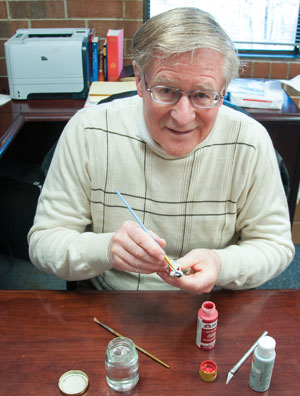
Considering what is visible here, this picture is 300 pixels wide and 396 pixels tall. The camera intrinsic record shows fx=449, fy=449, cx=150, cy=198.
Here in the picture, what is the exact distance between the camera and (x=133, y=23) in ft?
8.30

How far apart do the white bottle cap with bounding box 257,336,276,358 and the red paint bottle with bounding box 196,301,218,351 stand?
0.40ft

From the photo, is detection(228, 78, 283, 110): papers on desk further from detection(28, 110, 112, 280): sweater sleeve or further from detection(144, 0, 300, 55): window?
detection(28, 110, 112, 280): sweater sleeve

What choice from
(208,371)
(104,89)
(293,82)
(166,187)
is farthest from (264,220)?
(293,82)

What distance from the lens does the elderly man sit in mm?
1129

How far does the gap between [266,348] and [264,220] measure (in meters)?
0.48

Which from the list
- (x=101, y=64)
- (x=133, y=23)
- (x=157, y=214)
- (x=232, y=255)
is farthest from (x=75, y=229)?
(x=133, y=23)

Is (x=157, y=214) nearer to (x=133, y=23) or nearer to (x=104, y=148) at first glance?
(x=104, y=148)

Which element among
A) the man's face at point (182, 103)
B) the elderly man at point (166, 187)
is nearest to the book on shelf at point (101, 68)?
the elderly man at point (166, 187)

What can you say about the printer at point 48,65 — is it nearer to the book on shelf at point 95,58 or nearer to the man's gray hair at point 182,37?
the book on shelf at point 95,58

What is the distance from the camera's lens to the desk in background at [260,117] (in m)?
2.14

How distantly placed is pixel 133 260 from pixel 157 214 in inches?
11.1

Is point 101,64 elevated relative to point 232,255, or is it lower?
elevated

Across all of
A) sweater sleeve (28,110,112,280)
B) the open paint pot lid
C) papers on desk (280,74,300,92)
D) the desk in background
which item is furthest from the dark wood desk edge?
papers on desk (280,74,300,92)

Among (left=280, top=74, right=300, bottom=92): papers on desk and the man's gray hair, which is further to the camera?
(left=280, top=74, right=300, bottom=92): papers on desk
